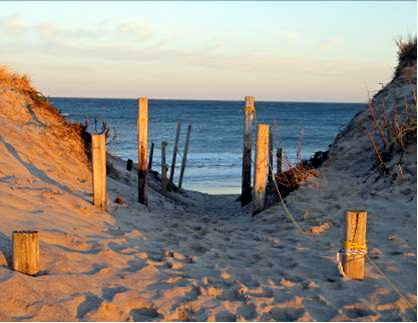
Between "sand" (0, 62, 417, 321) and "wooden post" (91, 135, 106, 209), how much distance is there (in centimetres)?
20

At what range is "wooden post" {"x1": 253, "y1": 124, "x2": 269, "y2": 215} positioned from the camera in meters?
10.3

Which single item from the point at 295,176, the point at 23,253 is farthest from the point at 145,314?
the point at 295,176

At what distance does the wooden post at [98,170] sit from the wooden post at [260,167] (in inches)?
113

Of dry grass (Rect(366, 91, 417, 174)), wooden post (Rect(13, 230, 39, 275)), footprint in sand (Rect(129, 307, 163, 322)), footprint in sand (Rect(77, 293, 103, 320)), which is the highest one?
dry grass (Rect(366, 91, 417, 174))

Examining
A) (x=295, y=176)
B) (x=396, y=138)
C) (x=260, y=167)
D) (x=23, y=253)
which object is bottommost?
(x=23, y=253)

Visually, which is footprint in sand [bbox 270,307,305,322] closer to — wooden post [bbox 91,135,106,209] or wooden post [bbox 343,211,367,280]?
wooden post [bbox 343,211,367,280]

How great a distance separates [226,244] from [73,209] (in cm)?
243

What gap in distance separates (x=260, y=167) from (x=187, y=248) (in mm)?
3415

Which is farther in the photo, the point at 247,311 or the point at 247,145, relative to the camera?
the point at 247,145

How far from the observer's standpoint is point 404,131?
10414 millimetres

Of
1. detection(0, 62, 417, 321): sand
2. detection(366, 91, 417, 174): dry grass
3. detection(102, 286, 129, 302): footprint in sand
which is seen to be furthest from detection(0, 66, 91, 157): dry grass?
detection(102, 286, 129, 302): footprint in sand

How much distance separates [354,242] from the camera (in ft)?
20.0

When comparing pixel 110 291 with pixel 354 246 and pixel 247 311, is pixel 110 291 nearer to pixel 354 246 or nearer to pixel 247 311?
pixel 247 311

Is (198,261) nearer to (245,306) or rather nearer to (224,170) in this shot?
(245,306)
